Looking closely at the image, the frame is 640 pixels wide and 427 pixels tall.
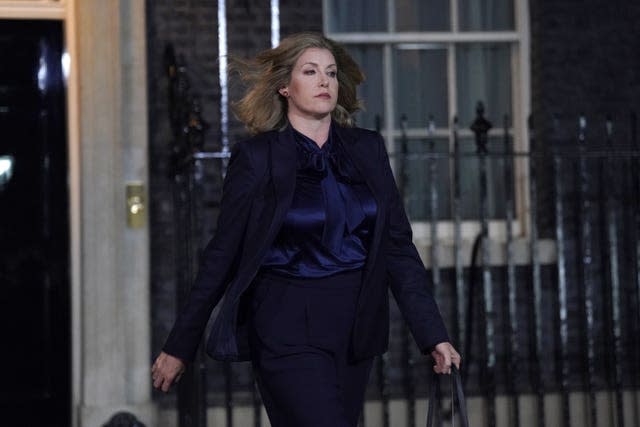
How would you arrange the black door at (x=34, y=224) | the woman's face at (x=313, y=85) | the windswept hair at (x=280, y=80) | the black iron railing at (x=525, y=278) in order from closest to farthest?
the woman's face at (x=313, y=85)
the windswept hair at (x=280, y=80)
the black iron railing at (x=525, y=278)
the black door at (x=34, y=224)

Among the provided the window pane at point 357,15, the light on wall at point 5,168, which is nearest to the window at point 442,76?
the window pane at point 357,15

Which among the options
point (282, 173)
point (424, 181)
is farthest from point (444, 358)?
point (424, 181)

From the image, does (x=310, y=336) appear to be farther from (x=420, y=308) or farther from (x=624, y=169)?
(x=624, y=169)

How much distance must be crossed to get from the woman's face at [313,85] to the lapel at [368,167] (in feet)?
0.33

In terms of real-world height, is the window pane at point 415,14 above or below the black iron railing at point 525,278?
above

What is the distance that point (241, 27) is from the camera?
26.1ft

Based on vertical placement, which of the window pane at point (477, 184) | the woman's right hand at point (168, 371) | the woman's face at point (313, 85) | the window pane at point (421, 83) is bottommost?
the woman's right hand at point (168, 371)

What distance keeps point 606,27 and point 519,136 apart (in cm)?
79

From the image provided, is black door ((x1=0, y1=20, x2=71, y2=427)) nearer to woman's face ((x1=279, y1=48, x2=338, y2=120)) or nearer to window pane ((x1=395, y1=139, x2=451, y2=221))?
window pane ((x1=395, y1=139, x2=451, y2=221))

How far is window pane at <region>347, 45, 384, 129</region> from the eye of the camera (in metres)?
8.26

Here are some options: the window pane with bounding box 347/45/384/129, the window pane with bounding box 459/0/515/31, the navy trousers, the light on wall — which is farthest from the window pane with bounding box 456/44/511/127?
the navy trousers

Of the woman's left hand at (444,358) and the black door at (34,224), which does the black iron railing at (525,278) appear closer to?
the black door at (34,224)

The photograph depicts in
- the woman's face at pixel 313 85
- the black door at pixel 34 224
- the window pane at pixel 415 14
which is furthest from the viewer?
the window pane at pixel 415 14

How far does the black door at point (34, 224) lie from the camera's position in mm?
8062
